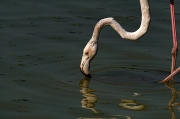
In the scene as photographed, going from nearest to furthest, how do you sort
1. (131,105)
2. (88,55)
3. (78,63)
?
1. (131,105)
2. (88,55)
3. (78,63)

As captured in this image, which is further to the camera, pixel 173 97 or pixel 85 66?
pixel 85 66

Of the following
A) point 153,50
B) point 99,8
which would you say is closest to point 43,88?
point 153,50

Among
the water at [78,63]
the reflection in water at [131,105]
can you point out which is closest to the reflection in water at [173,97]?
the water at [78,63]

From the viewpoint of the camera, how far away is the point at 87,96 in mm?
10469

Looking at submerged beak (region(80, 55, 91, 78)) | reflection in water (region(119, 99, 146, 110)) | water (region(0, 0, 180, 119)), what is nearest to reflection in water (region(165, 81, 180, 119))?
water (region(0, 0, 180, 119))

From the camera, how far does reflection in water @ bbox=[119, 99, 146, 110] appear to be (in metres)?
9.89

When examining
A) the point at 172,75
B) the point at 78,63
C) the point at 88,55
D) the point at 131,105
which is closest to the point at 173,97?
the point at 172,75

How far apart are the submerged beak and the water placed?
127mm

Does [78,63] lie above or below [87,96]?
above

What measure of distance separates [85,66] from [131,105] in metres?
1.65

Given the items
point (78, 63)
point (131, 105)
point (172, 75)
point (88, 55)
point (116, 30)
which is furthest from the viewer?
point (78, 63)

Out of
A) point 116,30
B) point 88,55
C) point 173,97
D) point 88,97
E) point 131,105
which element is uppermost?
point 116,30

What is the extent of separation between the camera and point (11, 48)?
501 inches

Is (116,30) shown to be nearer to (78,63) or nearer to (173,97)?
(78,63)
